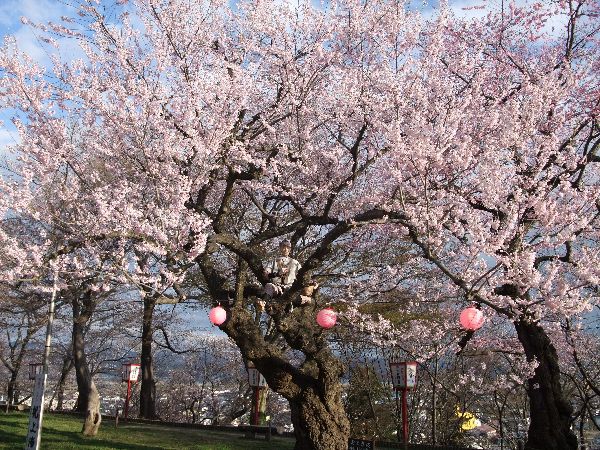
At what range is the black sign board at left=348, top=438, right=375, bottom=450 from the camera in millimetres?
8047

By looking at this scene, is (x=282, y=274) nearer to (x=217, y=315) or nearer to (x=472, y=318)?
(x=217, y=315)

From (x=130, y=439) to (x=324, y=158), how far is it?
22.8 ft

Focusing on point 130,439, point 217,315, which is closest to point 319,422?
point 217,315

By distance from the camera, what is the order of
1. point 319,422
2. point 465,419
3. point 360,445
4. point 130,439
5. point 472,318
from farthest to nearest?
→ point 465,419
point 130,439
point 319,422
point 360,445
point 472,318

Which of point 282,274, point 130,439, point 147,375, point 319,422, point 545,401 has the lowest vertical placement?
point 130,439

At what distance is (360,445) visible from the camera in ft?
26.9

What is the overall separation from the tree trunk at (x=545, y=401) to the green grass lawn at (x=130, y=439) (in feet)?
15.7

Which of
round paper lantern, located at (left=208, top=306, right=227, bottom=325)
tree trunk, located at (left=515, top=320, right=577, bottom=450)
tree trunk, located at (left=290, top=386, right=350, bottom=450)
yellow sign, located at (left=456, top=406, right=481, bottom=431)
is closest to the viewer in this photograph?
round paper lantern, located at (left=208, top=306, right=227, bottom=325)

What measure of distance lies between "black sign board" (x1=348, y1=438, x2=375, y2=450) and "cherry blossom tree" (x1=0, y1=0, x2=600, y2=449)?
0.25 meters

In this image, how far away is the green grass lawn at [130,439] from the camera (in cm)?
1048

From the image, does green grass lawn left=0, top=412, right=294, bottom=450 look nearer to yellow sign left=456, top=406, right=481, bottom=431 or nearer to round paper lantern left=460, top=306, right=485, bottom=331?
round paper lantern left=460, top=306, right=485, bottom=331

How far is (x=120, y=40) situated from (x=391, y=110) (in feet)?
15.5

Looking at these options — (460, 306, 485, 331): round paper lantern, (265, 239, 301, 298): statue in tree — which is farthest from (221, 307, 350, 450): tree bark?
(460, 306, 485, 331): round paper lantern

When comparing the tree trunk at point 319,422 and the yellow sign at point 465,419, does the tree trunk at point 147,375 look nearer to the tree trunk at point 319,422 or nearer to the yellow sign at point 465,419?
the yellow sign at point 465,419
